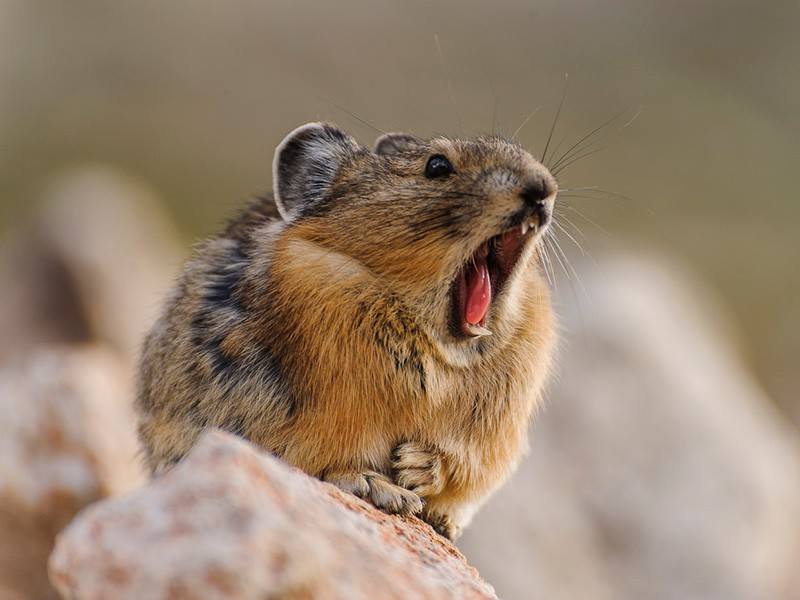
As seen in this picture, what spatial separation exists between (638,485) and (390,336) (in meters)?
7.22

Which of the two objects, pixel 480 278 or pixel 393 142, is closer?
pixel 480 278

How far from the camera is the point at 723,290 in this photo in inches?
1113

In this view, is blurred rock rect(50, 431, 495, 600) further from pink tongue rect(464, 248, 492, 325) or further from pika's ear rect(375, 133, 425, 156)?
pika's ear rect(375, 133, 425, 156)

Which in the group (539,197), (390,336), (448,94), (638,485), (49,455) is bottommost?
(49,455)

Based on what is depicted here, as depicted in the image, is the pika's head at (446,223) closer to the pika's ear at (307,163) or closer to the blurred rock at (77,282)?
the pika's ear at (307,163)

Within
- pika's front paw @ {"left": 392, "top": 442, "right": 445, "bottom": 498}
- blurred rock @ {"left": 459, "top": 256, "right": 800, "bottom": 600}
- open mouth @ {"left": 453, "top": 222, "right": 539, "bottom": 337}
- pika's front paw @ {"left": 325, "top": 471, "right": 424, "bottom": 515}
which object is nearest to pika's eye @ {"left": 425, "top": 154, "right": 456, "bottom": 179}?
open mouth @ {"left": 453, "top": 222, "right": 539, "bottom": 337}

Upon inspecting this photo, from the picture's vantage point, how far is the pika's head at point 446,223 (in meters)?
6.09

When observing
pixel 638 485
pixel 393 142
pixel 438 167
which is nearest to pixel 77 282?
pixel 638 485

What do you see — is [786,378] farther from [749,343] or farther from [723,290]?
[723,290]

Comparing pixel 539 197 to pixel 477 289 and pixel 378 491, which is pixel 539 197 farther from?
pixel 378 491

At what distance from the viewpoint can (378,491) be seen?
6051 mm

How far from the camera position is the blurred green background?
30.0m

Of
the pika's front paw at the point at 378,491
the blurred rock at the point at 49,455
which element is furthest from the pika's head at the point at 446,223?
the blurred rock at the point at 49,455

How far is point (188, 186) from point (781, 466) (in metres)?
20.6
